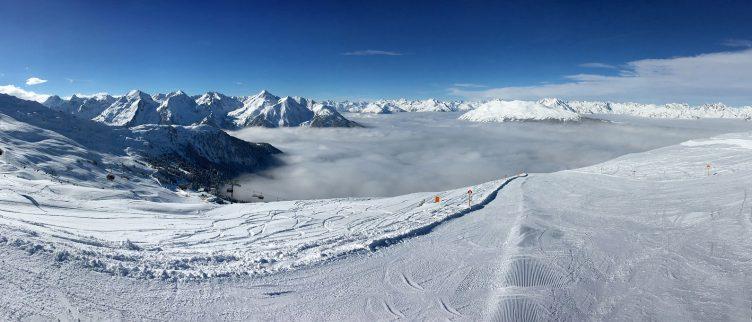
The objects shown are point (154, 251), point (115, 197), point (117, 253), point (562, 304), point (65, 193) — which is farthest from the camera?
point (115, 197)

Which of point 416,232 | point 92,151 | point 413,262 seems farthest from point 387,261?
point 92,151

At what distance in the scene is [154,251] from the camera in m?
17.1

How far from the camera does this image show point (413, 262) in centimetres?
1639

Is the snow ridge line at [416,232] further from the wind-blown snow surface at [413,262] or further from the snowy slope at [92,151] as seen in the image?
the snowy slope at [92,151]

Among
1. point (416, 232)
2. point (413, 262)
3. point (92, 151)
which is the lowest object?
point (92, 151)

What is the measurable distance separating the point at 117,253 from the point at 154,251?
1.80 meters

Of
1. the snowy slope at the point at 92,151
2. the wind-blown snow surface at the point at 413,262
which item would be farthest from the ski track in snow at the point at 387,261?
the snowy slope at the point at 92,151

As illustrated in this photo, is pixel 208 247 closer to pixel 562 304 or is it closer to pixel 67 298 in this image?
pixel 67 298

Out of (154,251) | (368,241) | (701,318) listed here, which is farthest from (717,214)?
(154,251)

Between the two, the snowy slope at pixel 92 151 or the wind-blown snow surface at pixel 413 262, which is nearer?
the wind-blown snow surface at pixel 413 262

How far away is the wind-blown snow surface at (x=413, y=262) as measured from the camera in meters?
12.1

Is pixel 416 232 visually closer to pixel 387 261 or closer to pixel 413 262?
pixel 413 262

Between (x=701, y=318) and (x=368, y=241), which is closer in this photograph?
(x=701, y=318)

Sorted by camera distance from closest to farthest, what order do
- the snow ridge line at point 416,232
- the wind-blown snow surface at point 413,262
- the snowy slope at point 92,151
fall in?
the wind-blown snow surface at point 413,262 < the snow ridge line at point 416,232 < the snowy slope at point 92,151
